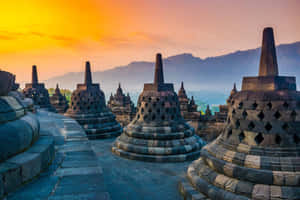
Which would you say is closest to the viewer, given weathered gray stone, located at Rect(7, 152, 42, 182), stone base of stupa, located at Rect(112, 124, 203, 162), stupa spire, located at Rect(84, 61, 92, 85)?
weathered gray stone, located at Rect(7, 152, 42, 182)

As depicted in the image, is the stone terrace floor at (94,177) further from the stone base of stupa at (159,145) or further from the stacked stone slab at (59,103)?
the stacked stone slab at (59,103)

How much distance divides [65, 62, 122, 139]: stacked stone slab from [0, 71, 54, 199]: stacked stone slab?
10.1m

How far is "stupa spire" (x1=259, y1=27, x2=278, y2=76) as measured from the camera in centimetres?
559

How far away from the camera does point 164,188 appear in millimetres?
6973

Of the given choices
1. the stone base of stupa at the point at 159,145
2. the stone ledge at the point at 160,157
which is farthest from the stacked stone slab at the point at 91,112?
the stone ledge at the point at 160,157

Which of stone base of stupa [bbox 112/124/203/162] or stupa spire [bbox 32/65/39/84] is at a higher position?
stupa spire [bbox 32/65/39/84]

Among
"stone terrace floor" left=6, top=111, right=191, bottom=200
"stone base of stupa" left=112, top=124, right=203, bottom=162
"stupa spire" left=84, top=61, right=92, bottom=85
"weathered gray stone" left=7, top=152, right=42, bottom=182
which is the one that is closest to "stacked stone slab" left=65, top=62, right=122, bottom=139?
"stupa spire" left=84, top=61, right=92, bottom=85

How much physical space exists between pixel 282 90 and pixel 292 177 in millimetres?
1965

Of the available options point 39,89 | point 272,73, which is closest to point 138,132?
point 272,73

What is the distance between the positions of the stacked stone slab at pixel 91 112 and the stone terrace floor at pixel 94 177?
259 centimetres

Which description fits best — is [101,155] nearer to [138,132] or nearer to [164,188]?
[138,132]

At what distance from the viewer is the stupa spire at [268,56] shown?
559 cm

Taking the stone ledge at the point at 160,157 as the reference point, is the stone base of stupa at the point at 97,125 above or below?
above

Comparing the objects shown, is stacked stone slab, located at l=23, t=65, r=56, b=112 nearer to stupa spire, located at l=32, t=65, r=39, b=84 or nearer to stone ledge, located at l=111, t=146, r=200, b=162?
stupa spire, located at l=32, t=65, r=39, b=84
